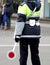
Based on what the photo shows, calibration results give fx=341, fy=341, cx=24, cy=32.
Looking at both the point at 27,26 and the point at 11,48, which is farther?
the point at 11,48

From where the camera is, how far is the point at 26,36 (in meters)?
7.17

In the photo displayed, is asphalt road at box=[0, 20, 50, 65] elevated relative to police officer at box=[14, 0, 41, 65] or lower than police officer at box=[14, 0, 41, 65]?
lower

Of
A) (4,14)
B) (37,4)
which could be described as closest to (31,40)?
(37,4)

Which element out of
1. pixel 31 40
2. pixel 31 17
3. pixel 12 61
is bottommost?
pixel 12 61

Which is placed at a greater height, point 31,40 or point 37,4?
point 37,4

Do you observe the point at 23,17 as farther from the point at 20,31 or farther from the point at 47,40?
the point at 47,40

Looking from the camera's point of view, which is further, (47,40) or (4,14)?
(4,14)

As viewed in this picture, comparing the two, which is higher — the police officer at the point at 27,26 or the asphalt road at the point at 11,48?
the police officer at the point at 27,26

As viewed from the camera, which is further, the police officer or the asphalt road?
the asphalt road

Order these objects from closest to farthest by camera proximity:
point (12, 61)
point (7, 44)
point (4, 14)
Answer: point (12, 61), point (7, 44), point (4, 14)

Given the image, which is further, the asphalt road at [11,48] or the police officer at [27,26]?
the asphalt road at [11,48]

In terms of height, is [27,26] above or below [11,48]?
above

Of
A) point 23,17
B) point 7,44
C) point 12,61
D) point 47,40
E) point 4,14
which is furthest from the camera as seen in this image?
point 4,14

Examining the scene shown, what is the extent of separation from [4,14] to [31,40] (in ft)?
36.6
